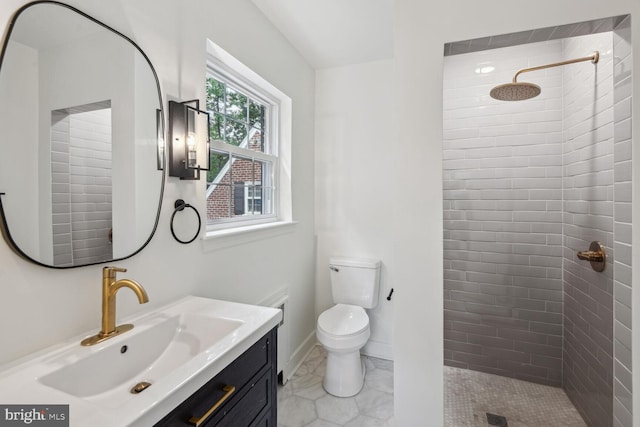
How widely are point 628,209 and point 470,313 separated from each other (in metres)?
1.03

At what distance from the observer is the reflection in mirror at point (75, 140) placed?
2.73ft

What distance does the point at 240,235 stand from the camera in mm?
1752

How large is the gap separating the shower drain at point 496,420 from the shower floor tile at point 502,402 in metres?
0.02

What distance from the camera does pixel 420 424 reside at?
4.69 feet

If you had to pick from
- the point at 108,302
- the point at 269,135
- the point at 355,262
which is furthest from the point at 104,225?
the point at 355,262

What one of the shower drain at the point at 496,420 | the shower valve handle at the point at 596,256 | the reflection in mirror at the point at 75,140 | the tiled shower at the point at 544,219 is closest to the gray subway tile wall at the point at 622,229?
the tiled shower at the point at 544,219

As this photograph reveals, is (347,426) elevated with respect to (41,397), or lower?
lower

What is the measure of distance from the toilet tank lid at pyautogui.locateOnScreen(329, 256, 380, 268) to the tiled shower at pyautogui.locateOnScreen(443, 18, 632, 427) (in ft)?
2.32

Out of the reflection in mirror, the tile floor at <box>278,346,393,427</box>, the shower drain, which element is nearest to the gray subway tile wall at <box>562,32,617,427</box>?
the shower drain

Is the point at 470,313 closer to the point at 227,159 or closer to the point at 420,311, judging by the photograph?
the point at 420,311

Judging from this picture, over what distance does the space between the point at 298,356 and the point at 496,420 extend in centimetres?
142

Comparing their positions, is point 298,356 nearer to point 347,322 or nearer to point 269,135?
point 347,322

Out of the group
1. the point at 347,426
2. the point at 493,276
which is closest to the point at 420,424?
the point at 347,426

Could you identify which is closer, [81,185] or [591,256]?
[81,185]
